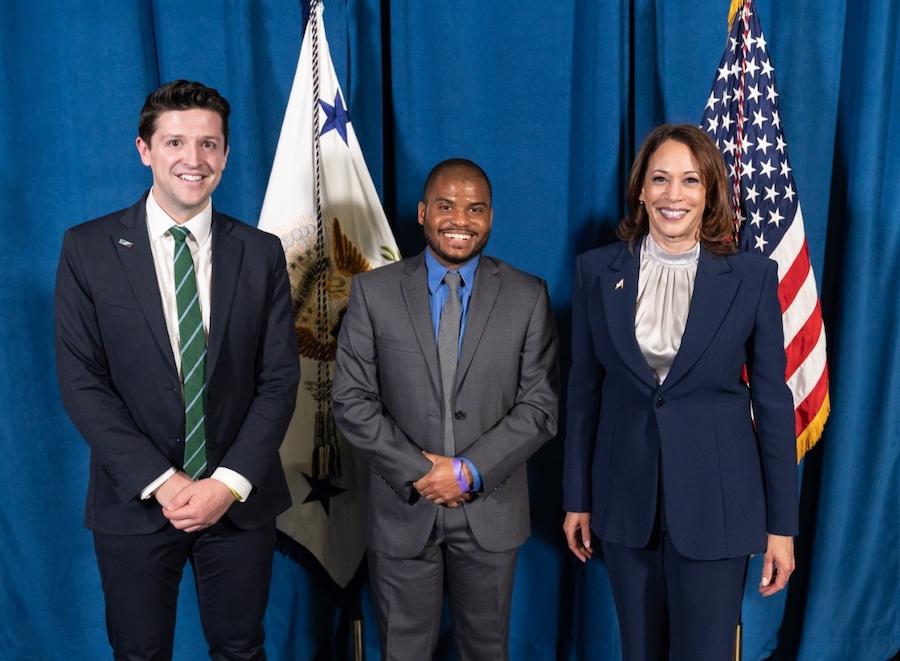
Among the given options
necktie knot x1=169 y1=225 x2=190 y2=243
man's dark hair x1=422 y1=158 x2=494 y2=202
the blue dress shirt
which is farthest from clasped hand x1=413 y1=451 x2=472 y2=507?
necktie knot x1=169 y1=225 x2=190 y2=243

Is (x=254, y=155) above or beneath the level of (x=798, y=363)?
above

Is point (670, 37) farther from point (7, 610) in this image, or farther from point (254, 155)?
point (7, 610)

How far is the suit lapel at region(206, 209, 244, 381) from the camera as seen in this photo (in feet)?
6.49

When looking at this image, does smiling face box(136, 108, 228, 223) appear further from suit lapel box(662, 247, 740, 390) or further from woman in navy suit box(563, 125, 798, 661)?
suit lapel box(662, 247, 740, 390)

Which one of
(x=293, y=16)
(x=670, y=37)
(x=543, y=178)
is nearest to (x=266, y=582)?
(x=543, y=178)

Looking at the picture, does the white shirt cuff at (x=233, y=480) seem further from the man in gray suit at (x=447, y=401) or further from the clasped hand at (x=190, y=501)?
the man in gray suit at (x=447, y=401)

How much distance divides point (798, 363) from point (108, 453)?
195 centimetres

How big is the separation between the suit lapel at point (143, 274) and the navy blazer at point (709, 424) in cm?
102

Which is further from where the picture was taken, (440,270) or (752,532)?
(440,270)

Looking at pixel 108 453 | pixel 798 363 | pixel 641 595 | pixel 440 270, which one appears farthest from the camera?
pixel 798 363

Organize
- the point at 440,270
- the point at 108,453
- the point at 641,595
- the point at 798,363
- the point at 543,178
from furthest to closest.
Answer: the point at 543,178
the point at 798,363
the point at 440,270
the point at 641,595
the point at 108,453

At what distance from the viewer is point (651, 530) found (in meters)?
1.99

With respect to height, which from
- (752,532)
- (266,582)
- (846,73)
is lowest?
(266,582)

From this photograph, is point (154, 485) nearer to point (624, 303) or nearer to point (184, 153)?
point (184, 153)
